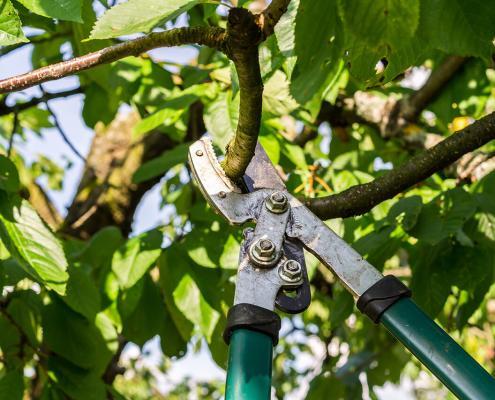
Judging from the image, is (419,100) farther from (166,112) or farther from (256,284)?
(256,284)

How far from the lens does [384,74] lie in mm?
1374

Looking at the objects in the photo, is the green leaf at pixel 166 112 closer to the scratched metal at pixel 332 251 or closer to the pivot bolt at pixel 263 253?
the scratched metal at pixel 332 251

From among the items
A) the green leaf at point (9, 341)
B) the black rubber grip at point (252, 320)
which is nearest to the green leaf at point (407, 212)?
the black rubber grip at point (252, 320)

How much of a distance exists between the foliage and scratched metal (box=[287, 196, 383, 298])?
0.25 m

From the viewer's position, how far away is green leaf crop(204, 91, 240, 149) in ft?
7.79

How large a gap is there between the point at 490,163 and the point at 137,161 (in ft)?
5.98

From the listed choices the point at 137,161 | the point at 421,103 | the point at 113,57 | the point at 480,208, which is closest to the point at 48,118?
the point at 137,161

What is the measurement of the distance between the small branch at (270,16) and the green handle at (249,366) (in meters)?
0.41

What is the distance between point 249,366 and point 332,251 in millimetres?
313

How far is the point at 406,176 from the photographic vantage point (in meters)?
1.56

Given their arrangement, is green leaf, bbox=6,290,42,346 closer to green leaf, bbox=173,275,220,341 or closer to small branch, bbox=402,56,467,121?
green leaf, bbox=173,275,220,341

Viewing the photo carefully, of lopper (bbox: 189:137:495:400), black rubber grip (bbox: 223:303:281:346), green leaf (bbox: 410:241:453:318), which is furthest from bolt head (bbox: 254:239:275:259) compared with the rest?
green leaf (bbox: 410:241:453:318)

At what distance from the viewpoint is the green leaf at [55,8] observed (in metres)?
1.37

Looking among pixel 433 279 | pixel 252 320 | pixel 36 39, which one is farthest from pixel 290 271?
pixel 36 39
